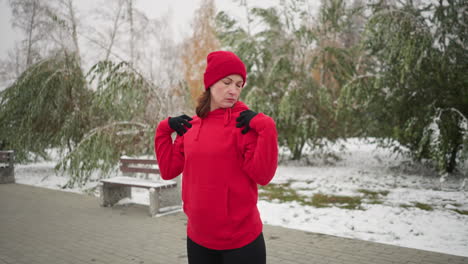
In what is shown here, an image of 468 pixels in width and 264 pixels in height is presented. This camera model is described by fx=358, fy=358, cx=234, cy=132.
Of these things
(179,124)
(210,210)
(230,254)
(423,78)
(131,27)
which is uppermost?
(131,27)

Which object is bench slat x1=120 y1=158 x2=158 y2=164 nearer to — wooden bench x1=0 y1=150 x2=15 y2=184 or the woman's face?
the woman's face

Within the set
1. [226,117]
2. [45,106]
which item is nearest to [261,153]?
[226,117]

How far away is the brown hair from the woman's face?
0.06 metres

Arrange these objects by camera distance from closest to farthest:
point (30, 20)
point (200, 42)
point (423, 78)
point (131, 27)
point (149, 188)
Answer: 1. point (149, 188)
2. point (423, 78)
3. point (30, 20)
4. point (131, 27)
5. point (200, 42)

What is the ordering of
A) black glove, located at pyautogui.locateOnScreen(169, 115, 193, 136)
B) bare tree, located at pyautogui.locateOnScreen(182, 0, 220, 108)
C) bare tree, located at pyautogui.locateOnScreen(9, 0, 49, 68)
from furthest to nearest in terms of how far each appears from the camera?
bare tree, located at pyautogui.locateOnScreen(182, 0, 220, 108), bare tree, located at pyautogui.locateOnScreen(9, 0, 49, 68), black glove, located at pyautogui.locateOnScreen(169, 115, 193, 136)

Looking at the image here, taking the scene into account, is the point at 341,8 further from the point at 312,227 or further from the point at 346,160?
the point at 312,227

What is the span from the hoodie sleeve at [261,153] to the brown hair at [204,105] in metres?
0.32

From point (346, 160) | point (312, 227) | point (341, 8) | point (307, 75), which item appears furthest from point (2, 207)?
point (346, 160)

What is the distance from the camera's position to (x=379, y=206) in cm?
621

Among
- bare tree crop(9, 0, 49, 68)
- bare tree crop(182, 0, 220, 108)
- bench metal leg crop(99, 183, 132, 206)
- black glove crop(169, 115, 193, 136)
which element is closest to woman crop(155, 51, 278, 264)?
black glove crop(169, 115, 193, 136)

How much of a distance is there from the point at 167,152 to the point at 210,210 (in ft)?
1.55

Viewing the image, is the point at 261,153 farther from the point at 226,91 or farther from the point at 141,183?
the point at 141,183

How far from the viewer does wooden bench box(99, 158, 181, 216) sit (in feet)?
19.2

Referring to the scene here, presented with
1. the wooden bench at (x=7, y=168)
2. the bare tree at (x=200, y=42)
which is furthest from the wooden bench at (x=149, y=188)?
the bare tree at (x=200, y=42)
